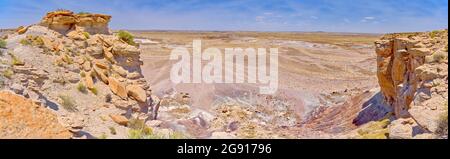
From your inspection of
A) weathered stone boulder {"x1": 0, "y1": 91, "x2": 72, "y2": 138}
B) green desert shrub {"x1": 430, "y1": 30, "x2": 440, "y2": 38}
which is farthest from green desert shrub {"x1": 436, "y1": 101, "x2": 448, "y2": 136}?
weathered stone boulder {"x1": 0, "y1": 91, "x2": 72, "y2": 138}

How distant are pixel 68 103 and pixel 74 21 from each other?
3.81m

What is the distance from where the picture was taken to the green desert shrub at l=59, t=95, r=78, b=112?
9.02 m

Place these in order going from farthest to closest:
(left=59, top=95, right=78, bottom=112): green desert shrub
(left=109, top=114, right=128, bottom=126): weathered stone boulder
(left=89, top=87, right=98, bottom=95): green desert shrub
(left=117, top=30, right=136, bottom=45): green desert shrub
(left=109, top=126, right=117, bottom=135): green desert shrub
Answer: (left=117, top=30, right=136, bottom=45): green desert shrub → (left=89, top=87, right=98, bottom=95): green desert shrub → (left=109, top=114, right=128, bottom=126): weathered stone boulder → (left=59, top=95, right=78, bottom=112): green desert shrub → (left=109, top=126, right=117, bottom=135): green desert shrub

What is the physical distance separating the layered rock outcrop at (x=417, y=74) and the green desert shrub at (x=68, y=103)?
6.59 m

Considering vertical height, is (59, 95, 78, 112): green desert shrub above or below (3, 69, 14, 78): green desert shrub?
below

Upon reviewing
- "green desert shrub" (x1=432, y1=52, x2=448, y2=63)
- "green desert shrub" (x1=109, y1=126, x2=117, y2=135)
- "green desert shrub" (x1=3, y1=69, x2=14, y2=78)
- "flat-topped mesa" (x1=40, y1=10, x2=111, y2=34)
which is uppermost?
"flat-topped mesa" (x1=40, y1=10, x2=111, y2=34)

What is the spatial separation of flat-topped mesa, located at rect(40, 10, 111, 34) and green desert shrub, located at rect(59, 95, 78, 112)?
11.2 feet

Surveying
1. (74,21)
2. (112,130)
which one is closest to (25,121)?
(112,130)

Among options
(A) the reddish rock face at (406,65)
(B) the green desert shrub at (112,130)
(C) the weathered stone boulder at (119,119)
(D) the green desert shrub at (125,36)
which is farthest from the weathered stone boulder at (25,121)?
(A) the reddish rock face at (406,65)

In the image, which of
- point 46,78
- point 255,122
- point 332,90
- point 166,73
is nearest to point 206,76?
point 166,73

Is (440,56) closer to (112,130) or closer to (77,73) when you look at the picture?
(112,130)

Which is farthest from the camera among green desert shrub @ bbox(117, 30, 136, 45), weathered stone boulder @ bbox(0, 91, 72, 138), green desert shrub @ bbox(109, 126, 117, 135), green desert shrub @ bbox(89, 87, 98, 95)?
green desert shrub @ bbox(117, 30, 136, 45)

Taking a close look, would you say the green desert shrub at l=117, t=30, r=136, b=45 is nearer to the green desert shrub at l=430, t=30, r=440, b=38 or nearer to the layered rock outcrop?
the layered rock outcrop
